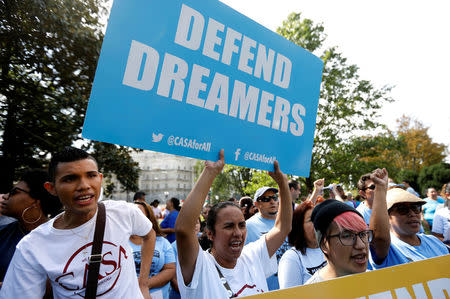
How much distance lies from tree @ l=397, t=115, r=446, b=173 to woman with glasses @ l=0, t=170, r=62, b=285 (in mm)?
31354

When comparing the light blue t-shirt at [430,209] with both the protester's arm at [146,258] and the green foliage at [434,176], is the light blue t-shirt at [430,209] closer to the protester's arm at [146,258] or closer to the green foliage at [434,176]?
the protester's arm at [146,258]

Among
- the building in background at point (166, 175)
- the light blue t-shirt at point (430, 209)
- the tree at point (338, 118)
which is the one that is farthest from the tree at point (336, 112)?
the building in background at point (166, 175)

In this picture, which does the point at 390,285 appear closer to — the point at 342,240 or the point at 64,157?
the point at 342,240

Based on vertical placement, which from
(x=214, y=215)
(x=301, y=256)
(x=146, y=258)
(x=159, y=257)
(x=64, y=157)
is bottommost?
(x=159, y=257)

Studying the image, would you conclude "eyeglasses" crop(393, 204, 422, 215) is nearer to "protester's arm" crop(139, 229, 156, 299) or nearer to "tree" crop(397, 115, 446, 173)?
"protester's arm" crop(139, 229, 156, 299)

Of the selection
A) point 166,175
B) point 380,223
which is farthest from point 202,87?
point 166,175

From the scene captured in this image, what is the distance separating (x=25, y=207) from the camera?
8.03 feet

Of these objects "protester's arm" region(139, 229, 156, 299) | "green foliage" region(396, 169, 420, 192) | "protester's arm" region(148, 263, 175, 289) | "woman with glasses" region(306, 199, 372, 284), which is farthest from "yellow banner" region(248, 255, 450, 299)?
"green foliage" region(396, 169, 420, 192)

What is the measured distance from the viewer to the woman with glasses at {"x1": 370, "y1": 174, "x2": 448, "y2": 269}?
7.50 ft

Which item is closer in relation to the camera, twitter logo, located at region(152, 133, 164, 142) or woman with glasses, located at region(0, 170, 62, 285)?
twitter logo, located at region(152, 133, 164, 142)

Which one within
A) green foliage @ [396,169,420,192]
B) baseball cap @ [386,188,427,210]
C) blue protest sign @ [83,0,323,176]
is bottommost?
baseball cap @ [386,188,427,210]

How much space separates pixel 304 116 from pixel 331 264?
121 centimetres

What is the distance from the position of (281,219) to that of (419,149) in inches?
1254

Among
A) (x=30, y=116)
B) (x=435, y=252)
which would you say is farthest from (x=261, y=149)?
(x=30, y=116)
